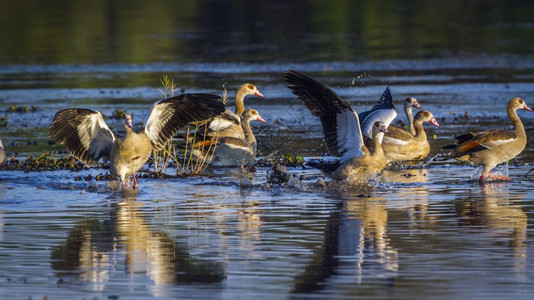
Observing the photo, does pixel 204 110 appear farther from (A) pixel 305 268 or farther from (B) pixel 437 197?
(A) pixel 305 268

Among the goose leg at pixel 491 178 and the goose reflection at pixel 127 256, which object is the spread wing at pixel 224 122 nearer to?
the goose leg at pixel 491 178

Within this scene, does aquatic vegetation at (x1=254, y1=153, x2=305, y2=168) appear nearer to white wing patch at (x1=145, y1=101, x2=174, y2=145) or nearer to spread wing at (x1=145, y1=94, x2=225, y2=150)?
spread wing at (x1=145, y1=94, x2=225, y2=150)

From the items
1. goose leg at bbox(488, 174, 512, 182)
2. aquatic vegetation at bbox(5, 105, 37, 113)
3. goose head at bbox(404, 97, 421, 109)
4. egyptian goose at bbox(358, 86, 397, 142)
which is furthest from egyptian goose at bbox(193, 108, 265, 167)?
aquatic vegetation at bbox(5, 105, 37, 113)

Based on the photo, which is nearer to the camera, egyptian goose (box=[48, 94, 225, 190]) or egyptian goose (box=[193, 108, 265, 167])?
egyptian goose (box=[48, 94, 225, 190])

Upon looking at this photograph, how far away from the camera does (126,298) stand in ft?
23.7

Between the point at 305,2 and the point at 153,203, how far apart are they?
1176 inches

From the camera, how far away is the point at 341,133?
40.7ft

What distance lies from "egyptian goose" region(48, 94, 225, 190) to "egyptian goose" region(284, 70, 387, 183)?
1.11 metres

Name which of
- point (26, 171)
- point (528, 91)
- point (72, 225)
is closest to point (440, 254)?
point (72, 225)

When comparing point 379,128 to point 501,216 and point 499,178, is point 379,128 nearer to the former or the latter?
point 499,178

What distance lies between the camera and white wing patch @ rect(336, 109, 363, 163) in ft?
39.7

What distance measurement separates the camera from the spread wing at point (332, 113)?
38.8 feet

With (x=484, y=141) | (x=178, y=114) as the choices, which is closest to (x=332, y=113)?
(x=178, y=114)

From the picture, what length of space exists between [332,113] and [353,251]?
3.84 meters
